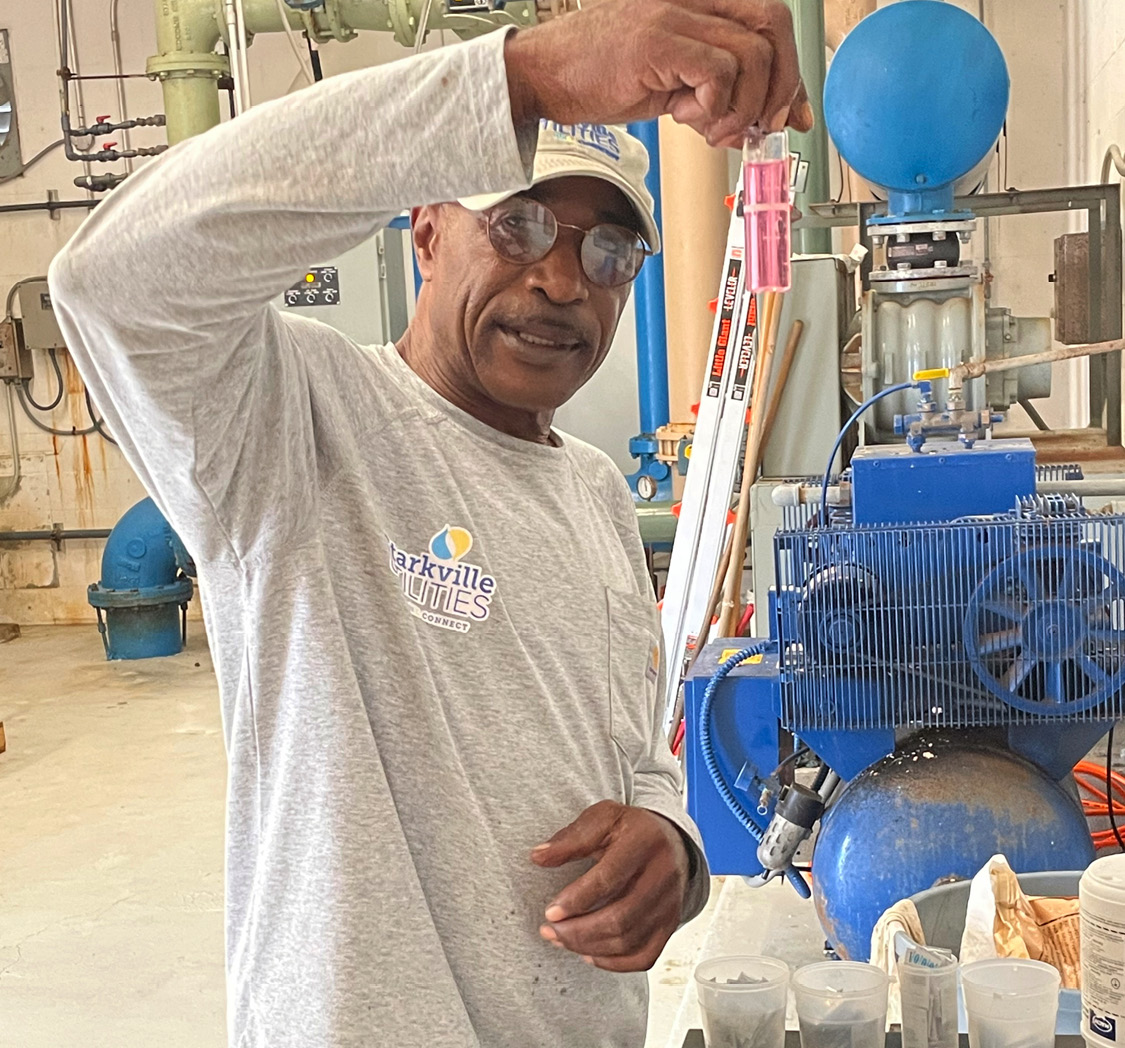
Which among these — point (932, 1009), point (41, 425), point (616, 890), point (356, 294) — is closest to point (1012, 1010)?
point (932, 1009)

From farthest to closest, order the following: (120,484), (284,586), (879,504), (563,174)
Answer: (120,484)
(879,504)
(563,174)
(284,586)

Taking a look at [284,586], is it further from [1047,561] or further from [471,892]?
[1047,561]

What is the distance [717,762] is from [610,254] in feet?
4.69

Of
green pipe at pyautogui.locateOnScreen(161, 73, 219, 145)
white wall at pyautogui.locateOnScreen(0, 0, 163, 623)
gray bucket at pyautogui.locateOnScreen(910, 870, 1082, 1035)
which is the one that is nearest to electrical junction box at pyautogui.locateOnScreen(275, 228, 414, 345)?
green pipe at pyautogui.locateOnScreen(161, 73, 219, 145)

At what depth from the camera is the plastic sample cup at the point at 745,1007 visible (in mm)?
955

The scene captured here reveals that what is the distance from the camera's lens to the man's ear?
116cm

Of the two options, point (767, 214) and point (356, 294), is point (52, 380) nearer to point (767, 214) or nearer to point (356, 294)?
point (356, 294)

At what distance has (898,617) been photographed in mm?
1979

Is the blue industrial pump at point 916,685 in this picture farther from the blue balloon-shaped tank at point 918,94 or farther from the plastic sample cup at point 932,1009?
the plastic sample cup at point 932,1009

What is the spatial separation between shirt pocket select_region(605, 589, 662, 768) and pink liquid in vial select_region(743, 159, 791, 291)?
0.30m

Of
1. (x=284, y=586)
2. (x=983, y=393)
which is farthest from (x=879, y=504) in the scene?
(x=284, y=586)

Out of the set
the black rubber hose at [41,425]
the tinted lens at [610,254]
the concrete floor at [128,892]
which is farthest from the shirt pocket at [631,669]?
the black rubber hose at [41,425]

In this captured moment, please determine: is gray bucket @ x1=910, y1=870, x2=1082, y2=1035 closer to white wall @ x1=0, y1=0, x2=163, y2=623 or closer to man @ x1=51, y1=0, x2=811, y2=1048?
man @ x1=51, y1=0, x2=811, y2=1048

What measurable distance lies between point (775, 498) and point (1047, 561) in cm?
61
